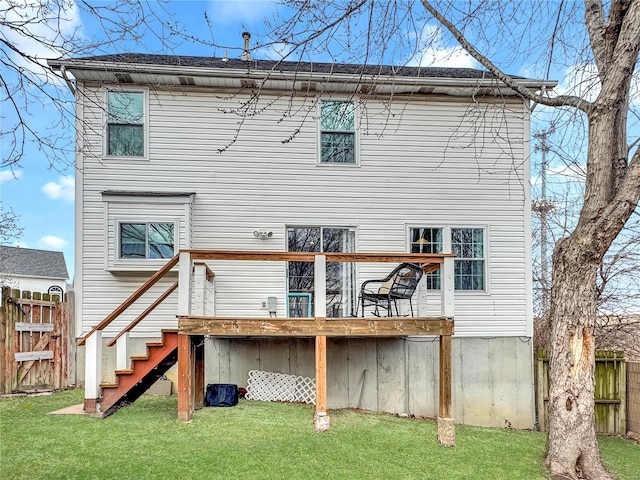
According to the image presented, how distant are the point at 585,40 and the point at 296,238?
17.0 ft

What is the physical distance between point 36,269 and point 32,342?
2106 cm

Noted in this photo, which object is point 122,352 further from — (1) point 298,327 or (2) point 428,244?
(2) point 428,244

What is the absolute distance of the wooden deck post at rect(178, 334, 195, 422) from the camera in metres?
5.71

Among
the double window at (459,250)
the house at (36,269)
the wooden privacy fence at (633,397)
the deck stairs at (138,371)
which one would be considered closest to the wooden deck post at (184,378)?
the deck stairs at (138,371)

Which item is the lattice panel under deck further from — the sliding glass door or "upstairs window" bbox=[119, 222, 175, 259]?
"upstairs window" bbox=[119, 222, 175, 259]

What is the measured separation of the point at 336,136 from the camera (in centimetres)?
855

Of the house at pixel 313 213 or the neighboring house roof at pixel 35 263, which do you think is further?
the neighboring house roof at pixel 35 263

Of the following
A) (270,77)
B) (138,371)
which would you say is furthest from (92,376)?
(270,77)

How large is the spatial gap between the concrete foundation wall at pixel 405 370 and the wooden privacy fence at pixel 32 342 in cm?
243

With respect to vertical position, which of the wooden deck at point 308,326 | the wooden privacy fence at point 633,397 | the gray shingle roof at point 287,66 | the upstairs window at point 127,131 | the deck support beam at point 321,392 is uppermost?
the gray shingle roof at point 287,66

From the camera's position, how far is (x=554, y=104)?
5262 mm

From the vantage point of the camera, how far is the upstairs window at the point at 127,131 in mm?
8000

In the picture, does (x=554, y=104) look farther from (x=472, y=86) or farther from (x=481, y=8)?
(x=472, y=86)

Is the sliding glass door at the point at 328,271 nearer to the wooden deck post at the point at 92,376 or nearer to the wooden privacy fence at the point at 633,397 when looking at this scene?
the wooden deck post at the point at 92,376
